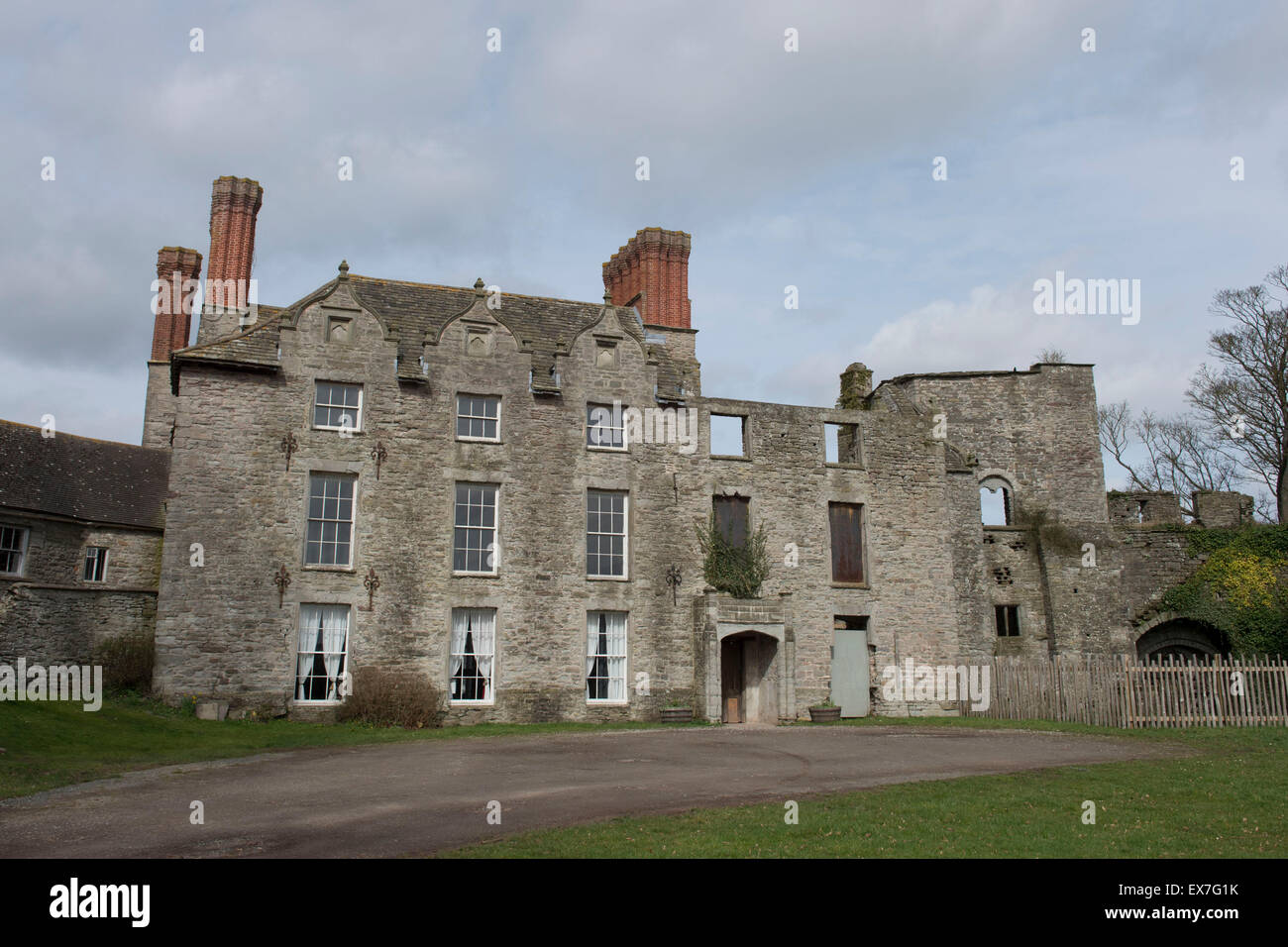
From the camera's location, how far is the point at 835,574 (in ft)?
92.3

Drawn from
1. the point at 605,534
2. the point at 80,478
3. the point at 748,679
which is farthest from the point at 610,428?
the point at 80,478

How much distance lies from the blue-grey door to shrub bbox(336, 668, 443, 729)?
11.1m

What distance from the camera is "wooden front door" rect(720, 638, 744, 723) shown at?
87.1 ft

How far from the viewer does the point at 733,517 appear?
2756 cm

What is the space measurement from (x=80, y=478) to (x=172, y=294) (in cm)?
1092

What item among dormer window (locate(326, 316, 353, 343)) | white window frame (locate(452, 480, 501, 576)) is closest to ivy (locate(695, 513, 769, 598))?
white window frame (locate(452, 480, 501, 576))

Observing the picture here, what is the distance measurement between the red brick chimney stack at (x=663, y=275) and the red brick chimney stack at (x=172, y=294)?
17.8 metres

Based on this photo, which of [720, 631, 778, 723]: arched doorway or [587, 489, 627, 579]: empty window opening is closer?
[720, 631, 778, 723]: arched doorway

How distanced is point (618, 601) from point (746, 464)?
18.2 feet

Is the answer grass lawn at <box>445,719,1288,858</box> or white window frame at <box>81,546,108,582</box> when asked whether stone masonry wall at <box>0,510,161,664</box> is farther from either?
grass lawn at <box>445,719,1288,858</box>

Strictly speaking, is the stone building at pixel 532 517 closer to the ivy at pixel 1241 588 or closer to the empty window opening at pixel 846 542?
the empty window opening at pixel 846 542
